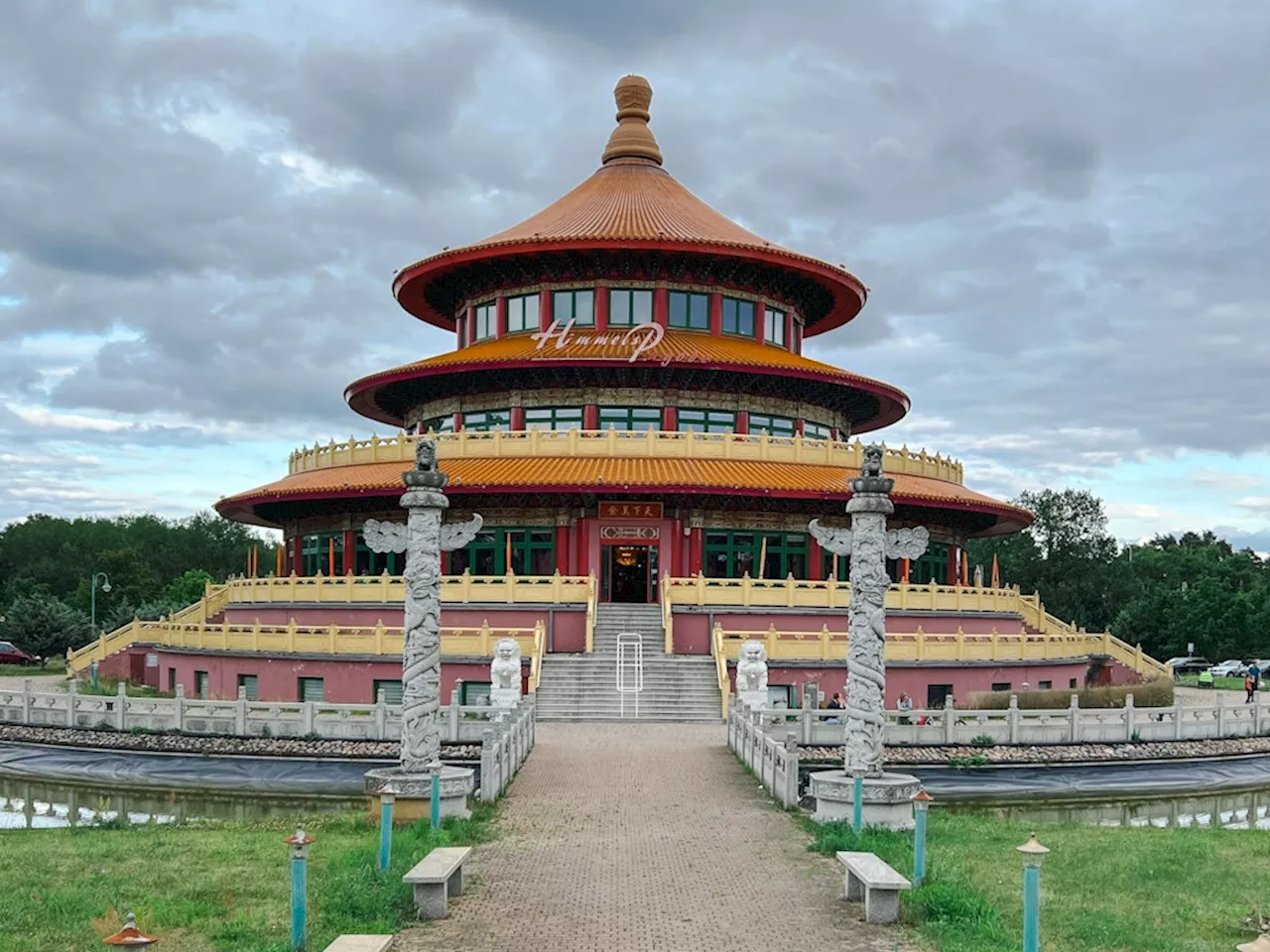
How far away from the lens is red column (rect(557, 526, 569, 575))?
1737 inches

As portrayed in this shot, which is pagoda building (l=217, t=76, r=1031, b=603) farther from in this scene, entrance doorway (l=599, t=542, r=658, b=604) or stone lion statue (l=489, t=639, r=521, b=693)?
stone lion statue (l=489, t=639, r=521, b=693)

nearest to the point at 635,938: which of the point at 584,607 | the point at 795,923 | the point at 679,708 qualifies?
the point at 795,923

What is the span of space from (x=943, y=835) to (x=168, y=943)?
38.5 feet

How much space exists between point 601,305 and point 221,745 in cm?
2748

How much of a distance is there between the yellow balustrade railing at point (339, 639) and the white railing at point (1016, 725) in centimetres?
849

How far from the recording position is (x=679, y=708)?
33344mm

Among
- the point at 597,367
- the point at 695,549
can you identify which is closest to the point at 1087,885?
the point at 695,549

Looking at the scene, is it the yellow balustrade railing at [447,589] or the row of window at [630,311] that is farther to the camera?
the row of window at [630,311]

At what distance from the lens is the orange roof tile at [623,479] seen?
41.5 m

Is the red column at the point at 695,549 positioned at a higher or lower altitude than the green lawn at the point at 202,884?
higher

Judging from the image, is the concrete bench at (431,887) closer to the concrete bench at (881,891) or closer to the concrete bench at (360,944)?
the concrete bench at (360,944)

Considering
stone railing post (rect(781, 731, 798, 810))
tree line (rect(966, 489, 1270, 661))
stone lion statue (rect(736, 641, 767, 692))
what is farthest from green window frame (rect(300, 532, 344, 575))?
tree line (rect(966, 489, 1270, 661))

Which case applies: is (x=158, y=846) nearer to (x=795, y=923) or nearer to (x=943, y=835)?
(x=795, y=923)

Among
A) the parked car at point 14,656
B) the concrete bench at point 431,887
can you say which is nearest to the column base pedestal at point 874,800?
the concrete bench at point 431,887
